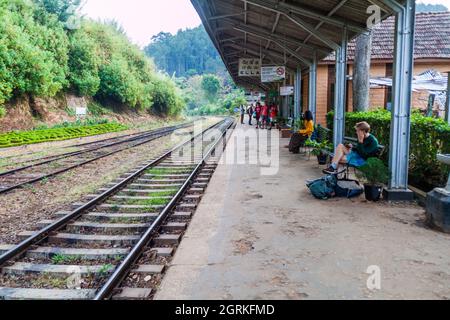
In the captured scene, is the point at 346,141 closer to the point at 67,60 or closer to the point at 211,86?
the point at 67,60

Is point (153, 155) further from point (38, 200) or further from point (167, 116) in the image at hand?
point (167, 116)

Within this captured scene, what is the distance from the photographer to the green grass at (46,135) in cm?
1629

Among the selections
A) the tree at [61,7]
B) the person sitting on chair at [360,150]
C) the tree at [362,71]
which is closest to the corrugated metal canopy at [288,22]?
the tree at [362,71]

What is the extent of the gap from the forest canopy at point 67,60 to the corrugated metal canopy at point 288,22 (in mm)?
9682

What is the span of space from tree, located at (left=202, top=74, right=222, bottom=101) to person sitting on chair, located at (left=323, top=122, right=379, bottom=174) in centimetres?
8974

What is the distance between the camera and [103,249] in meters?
4.85

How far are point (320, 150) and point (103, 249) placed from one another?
22.2ft

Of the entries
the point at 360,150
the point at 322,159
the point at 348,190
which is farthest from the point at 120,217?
the point at 322,159

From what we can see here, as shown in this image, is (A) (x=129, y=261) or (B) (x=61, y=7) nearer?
(A) (x=129, y=261)

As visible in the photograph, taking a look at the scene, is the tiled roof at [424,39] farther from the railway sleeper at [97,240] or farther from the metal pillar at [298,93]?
the railway sleeper at [97,240]

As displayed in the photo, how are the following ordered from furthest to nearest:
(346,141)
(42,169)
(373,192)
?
1. (346,141)
2. (42,169)
3. (373,192)

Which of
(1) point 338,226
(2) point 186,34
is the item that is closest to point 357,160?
(1) point 338,226

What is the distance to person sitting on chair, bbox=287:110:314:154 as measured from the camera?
12469 mm

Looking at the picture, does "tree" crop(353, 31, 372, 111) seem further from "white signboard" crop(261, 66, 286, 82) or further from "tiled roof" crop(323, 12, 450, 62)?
"tiled roof" crop(323, 12, 450, 62)
